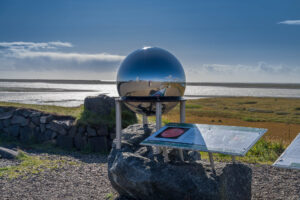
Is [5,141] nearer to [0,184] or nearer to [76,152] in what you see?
[76,152]

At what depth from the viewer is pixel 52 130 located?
12.7 metres

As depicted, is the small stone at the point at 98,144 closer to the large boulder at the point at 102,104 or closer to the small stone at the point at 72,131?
the small stone at the point at 72,131

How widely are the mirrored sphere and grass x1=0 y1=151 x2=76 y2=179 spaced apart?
134 inches

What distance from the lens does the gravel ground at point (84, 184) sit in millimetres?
6871

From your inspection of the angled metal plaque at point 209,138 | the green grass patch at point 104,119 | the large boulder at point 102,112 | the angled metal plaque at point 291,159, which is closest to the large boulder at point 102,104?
the large boulder at point 102,112

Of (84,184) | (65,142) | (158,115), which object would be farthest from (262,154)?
(65,142)

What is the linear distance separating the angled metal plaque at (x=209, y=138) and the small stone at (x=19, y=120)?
9143 millimetres

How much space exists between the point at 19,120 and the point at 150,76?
29.2 ft

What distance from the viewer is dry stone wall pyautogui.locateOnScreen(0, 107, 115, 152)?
11609 millimetres

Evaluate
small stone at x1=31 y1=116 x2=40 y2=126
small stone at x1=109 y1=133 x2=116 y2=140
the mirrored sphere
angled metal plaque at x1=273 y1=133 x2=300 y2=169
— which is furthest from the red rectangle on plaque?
small stone at x1=31 y1=116 x2=40 y2=126

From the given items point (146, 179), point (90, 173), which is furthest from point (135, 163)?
point (90, 173)

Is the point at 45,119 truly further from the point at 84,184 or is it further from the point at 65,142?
the point at 84,184

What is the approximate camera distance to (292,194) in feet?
22.5

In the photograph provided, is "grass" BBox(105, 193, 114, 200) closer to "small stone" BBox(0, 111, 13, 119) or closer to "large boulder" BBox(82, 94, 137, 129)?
"large boulder" BBox(82, 94, 137, 129)
